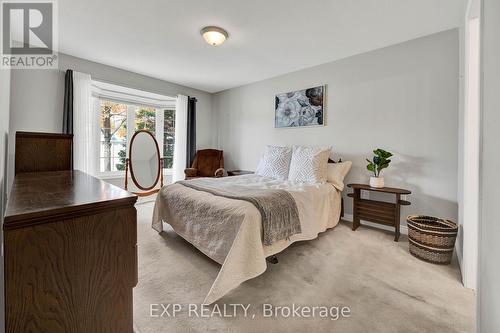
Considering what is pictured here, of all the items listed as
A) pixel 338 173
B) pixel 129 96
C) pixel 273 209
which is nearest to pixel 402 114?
pixel 338 173

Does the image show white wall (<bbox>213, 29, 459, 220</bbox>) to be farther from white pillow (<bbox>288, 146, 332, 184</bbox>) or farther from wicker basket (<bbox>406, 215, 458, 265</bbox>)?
wicker basket (<bbox>406, 215, 458, 265</bbox>)

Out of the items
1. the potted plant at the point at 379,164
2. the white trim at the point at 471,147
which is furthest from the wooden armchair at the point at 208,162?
the white trim at the point at 471,147

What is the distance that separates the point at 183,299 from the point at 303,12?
267 centimetres

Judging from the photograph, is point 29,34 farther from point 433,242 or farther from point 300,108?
point 433,242

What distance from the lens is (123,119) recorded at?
4086 mm

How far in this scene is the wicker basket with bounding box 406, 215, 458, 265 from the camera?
6.55 feet

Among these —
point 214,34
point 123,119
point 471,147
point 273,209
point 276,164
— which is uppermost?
point 214,34

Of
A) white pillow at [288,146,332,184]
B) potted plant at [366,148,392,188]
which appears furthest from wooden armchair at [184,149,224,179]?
potted plant at [366,148,392,188]

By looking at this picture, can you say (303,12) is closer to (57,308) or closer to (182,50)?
(182,50)

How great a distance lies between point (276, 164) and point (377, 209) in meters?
1.41

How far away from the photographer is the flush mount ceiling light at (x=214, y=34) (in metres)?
2.40

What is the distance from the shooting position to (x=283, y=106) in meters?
3.88

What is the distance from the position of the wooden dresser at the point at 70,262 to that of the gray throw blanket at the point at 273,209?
122 cm

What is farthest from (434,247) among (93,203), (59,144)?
(59,144)
